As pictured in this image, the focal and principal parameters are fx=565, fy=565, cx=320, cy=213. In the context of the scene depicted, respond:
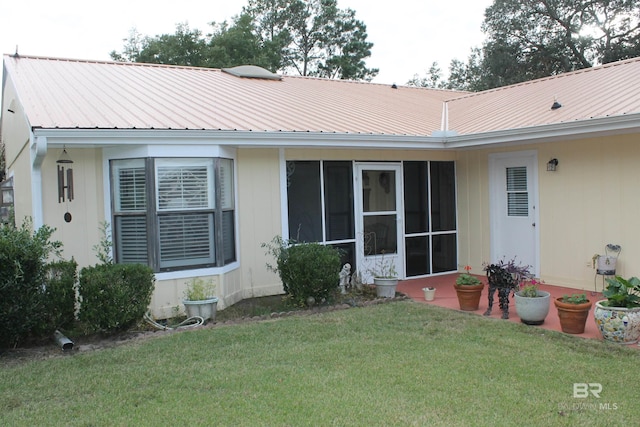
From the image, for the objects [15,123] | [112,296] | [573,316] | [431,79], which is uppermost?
[431,79]

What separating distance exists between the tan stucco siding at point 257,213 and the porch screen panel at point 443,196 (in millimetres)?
3107

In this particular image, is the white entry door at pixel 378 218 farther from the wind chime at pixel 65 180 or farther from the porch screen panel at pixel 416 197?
the wind chime at pixel 65 180

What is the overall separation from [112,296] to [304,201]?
350 centimetres

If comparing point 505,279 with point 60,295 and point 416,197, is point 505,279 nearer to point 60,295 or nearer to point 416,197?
point 416,197

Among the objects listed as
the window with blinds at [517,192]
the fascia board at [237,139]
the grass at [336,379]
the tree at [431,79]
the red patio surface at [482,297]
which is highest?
the tree at [431,79]

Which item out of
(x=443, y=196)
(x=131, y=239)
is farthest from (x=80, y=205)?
(x=443, y=196)

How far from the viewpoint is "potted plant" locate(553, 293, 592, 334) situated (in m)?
5.98

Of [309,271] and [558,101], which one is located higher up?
[558,101]

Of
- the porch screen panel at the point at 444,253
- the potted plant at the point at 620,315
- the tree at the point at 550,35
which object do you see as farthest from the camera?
the tree at the point at 550,35

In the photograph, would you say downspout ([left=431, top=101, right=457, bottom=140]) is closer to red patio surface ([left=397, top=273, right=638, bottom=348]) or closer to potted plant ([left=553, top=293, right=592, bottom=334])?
red patio surface ([left=397, top=273, right=638, bottom=348])

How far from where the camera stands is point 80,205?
725 centimetres

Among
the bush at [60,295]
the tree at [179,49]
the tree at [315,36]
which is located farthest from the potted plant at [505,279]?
the tree at [315,36]

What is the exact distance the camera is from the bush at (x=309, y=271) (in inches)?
294

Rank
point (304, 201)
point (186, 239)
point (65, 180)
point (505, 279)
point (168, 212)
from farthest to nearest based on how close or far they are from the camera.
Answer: point (304, 201)
point (186, 239)
point (168, 212)
point (65, 180)
point (505, 279)
